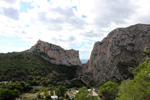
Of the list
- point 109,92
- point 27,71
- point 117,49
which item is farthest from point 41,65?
point 109,92

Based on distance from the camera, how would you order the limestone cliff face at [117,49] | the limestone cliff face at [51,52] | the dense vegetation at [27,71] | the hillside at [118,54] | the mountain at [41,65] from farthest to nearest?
the limestone cliff face at [51,52]
the limestone cliff face at [117,49]
the hillside at [118,54]
the mountain at [41,65]
the dense vegetation at [27,71]

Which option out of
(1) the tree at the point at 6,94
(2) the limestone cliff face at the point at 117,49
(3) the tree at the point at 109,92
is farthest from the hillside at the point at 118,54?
(1) the tree at the point at 6,94

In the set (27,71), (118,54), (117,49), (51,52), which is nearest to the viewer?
(27,71)

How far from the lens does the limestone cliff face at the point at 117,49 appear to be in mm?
60781

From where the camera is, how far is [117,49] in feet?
220

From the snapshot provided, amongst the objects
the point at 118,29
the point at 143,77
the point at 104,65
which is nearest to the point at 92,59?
the point at 104,65

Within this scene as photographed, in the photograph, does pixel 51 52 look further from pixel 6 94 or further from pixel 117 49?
pixel 6 94

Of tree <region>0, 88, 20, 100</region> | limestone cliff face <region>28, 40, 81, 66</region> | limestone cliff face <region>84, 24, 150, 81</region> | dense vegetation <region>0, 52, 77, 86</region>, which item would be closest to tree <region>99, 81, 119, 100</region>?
tree <region>0, 88, 20, 100</region>

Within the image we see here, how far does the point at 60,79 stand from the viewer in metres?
65.9

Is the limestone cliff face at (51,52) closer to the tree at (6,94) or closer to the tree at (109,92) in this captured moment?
the tree at (6,94)

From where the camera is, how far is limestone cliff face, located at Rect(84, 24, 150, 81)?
60.8 m

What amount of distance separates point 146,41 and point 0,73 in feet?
247

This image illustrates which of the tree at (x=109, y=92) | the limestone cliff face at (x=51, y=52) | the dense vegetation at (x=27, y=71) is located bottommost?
the tree at (x=109, y=92)

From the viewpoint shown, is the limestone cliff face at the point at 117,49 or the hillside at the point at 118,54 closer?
the hillside at the point at 118,54
